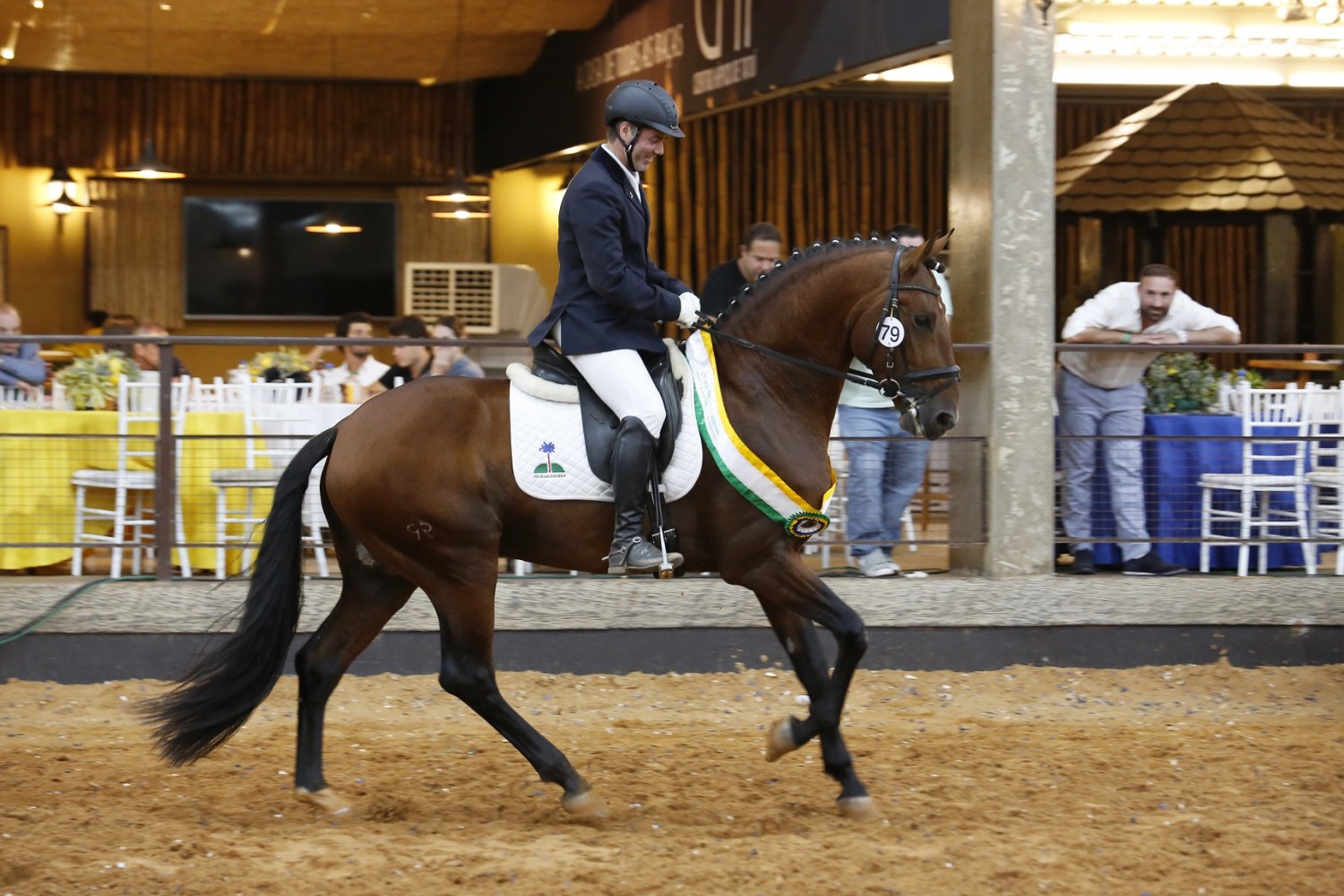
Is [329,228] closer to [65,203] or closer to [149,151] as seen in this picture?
[65,203]

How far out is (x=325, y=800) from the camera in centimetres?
482

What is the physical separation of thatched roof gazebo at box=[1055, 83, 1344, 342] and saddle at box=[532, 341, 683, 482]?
8297 millimetres

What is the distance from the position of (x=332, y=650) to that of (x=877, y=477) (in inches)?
124

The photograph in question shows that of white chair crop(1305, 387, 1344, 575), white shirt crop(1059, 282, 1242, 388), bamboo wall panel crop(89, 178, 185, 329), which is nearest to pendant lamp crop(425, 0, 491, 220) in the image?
bamboo wall panel crop(89, 178, 185, 329)

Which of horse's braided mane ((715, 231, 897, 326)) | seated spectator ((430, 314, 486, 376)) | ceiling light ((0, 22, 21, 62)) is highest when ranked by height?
ceiling light ((0, 22, 21, 62))

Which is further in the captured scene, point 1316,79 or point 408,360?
point 1316,79

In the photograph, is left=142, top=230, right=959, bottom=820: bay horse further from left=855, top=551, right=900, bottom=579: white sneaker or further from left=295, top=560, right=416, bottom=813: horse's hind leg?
left=855, top=551, right=900, bottom=579: white sneaker

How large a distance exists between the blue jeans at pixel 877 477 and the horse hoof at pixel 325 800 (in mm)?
3190

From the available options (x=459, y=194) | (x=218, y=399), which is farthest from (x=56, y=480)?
(x=459, y=194)

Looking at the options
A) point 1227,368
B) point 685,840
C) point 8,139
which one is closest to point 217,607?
point 685,840

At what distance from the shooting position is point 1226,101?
12.4 meters

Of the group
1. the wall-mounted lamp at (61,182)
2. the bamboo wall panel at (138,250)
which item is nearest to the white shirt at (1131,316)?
the bamboo wall panel at (138,250)

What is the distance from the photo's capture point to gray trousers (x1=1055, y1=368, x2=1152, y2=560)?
739 cm

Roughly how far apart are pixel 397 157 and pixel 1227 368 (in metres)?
8.90
